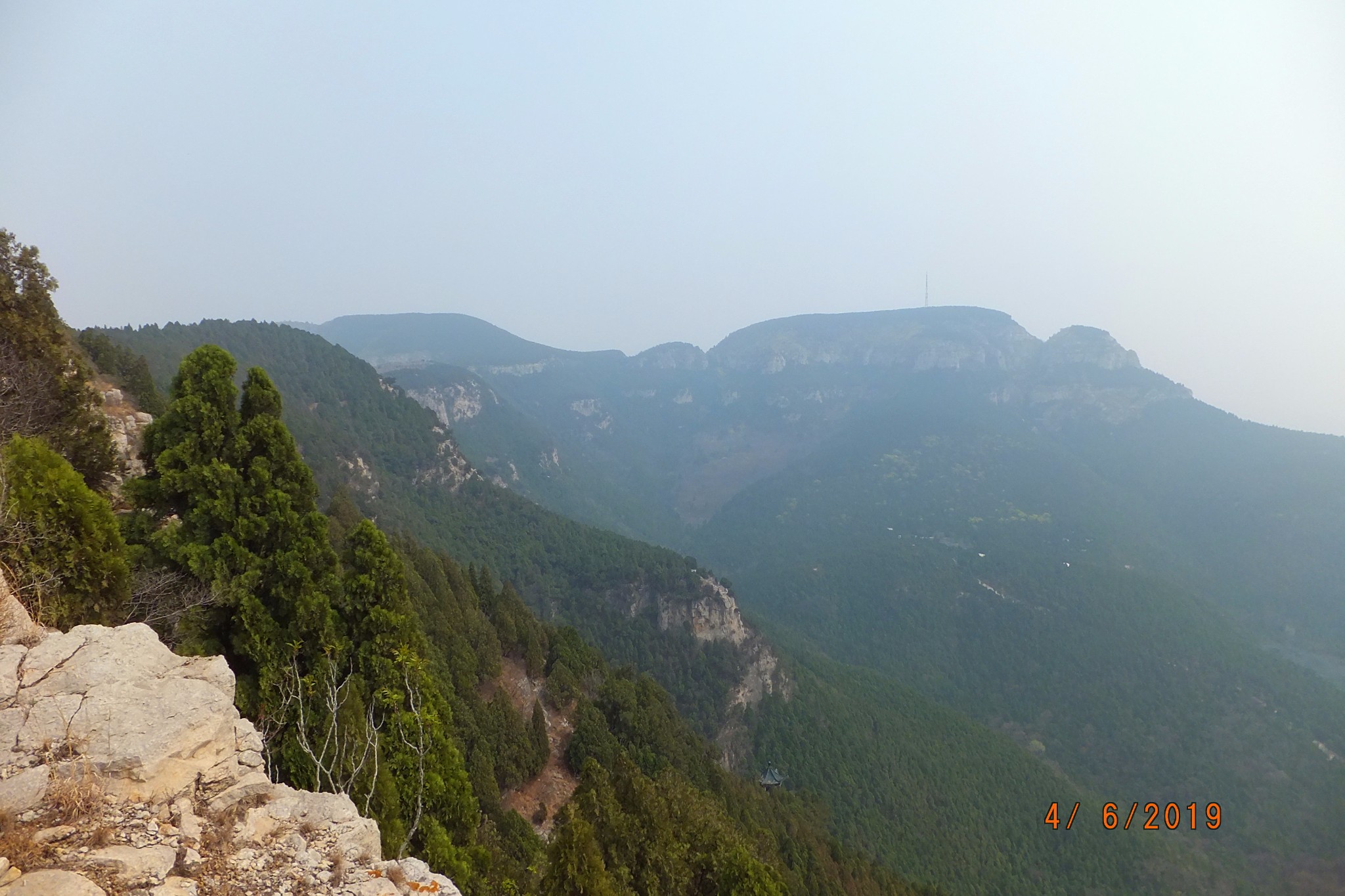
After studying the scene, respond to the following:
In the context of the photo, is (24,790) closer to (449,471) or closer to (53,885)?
(53,885)

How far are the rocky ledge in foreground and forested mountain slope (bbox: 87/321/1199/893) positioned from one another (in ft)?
200

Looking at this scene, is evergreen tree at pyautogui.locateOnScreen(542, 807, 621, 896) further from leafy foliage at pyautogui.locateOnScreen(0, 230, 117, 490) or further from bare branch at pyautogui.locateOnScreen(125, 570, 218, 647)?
leafy foliage at pyautogui.locateOnScreen(0, 230, 117, 490)

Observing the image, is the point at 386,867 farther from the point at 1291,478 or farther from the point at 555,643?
the point at 1291,478

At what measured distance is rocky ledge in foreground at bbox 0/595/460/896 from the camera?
5.81 m

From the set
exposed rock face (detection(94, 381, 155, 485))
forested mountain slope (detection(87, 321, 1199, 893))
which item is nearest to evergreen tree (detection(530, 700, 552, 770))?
exposed rock face (detection(94, 381, 155, 485))

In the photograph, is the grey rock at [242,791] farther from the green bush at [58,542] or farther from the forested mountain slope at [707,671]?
the forested mountain slope at [707,671]

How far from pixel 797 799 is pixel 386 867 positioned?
61632mm

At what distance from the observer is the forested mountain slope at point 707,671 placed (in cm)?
6750

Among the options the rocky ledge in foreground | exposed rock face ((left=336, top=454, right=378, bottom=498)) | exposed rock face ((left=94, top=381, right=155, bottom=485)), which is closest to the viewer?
the rocky ledge in foreground

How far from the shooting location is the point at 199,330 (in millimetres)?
100188

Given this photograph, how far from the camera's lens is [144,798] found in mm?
6918

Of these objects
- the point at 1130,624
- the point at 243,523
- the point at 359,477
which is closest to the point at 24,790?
the point at 243,523

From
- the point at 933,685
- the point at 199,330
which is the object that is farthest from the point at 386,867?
the point at 933,685

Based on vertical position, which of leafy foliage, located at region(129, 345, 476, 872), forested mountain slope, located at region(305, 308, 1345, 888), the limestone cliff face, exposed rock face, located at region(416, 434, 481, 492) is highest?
leafy foliage, located at region(129, 345, 476, 872)
